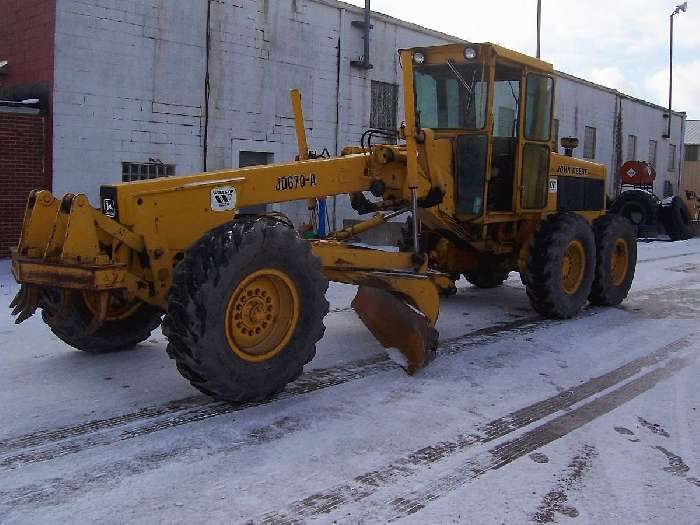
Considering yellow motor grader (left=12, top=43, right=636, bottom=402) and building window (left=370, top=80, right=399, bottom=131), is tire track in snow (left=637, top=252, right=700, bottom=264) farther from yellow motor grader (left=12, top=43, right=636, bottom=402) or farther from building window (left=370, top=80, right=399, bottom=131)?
building window (left=370, top=80, right=399, bottom=131)

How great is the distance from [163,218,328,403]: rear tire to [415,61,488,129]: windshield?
10.1ft

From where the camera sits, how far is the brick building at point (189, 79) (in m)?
11.9

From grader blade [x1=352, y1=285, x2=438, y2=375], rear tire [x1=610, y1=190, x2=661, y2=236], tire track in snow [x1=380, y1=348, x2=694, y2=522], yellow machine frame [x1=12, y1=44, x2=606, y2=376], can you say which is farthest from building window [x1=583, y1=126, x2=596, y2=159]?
grader blade [x1=352, y1=285, x2=438, y2=375]

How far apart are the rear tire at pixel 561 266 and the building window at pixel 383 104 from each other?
1008 centimetres

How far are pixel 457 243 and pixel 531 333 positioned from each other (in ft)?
4.22

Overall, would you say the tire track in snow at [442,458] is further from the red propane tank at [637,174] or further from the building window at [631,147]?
the building window at [631,147]

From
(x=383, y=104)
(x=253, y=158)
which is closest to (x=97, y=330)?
(x=253, y=158)

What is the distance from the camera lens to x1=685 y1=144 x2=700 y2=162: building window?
155 feet

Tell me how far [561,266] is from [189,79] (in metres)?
8.47

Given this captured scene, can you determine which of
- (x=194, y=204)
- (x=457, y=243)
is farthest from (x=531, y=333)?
(x=194, y=204)

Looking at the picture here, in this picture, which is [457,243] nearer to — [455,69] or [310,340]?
[455,69]

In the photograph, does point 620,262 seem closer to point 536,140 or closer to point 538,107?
point 536,140

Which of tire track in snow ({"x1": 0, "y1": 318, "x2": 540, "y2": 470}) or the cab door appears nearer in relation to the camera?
tire track in snow ({"x1": 0, "y1": 318, "x2": 540, "y2": 470})

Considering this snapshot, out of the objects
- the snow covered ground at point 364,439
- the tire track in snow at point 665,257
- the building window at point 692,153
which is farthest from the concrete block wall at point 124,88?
the building window at point 692,153
